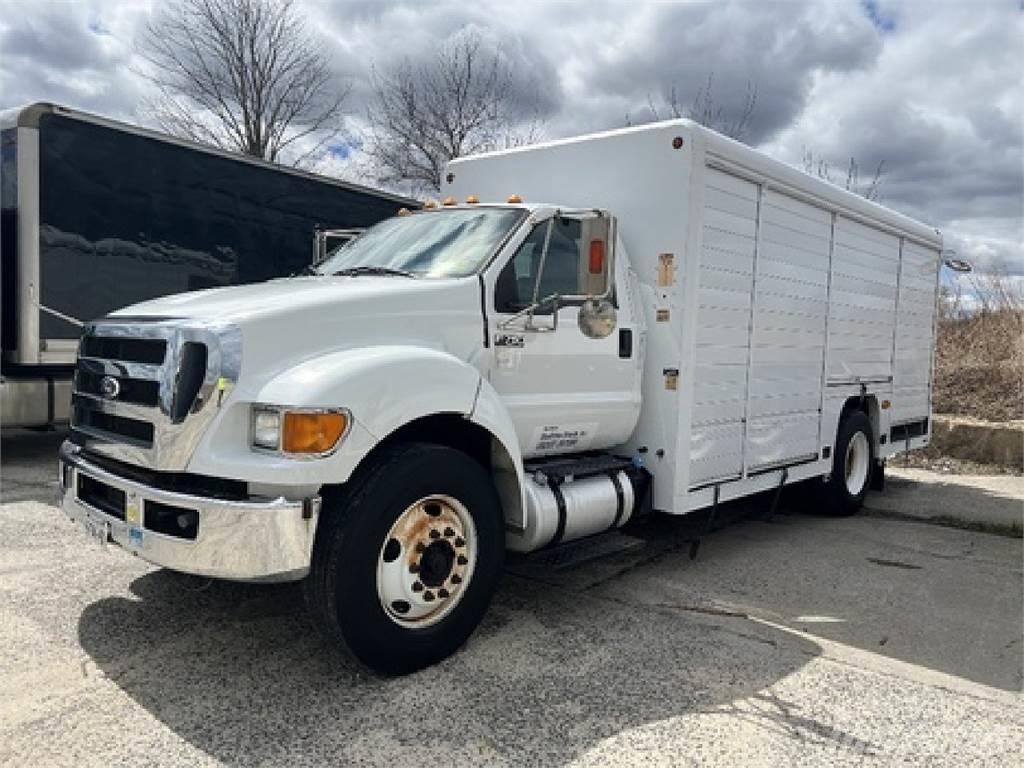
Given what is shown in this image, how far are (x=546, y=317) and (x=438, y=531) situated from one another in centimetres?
139

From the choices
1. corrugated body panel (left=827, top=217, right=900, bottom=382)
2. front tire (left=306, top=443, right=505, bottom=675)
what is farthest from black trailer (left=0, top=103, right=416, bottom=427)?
corrugated body panel (left=827, top=217, right=900, bottom=382)

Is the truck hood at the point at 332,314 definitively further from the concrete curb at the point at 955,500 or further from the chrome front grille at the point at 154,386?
the concrete curb at the point at 955,500

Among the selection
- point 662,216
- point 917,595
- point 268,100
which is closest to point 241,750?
point 662,216

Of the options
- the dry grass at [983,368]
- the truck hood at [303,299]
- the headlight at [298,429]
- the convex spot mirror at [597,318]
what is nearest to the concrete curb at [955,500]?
the dry grass at [983,368]

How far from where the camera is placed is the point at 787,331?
6.38m

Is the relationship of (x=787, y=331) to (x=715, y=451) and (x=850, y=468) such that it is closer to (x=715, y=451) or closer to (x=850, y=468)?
(x=715, y=451)

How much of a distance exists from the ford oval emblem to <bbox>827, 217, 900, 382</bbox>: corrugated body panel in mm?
5439

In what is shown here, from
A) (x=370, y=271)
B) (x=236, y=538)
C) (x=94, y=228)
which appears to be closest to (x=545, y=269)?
(x=370, y=271)

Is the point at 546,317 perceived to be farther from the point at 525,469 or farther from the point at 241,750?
the point at 241,750

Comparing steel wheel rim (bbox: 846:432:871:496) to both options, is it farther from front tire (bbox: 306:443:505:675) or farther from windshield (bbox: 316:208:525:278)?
front tire (bbox: 306:443:505:675)

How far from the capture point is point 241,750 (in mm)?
3127

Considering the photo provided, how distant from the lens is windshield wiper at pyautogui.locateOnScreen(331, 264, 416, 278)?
4527 millimetres

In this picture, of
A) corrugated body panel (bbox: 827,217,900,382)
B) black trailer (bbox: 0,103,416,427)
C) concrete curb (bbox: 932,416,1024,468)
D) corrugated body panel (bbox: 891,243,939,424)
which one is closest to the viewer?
corrugated body panel (bbox: 827,217,900,382)

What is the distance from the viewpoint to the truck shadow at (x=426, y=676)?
3.25 meters
